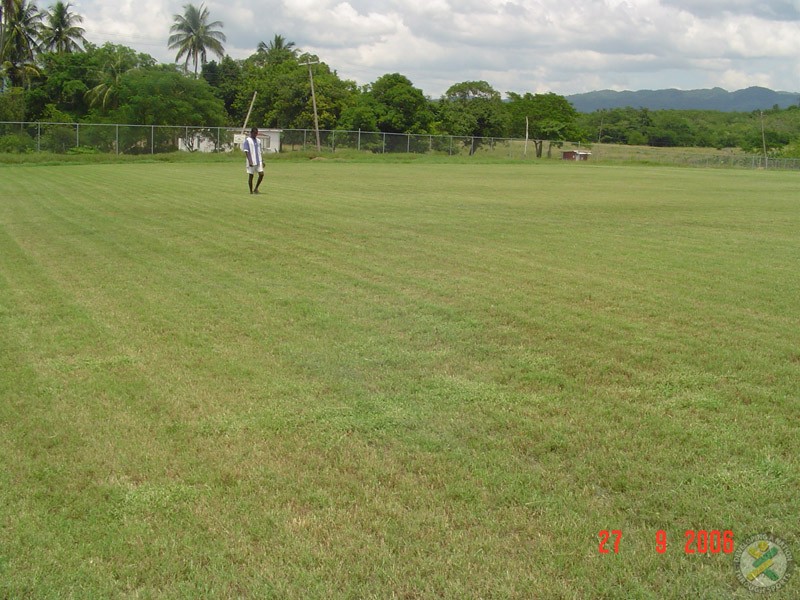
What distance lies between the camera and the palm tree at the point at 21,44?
200 ft

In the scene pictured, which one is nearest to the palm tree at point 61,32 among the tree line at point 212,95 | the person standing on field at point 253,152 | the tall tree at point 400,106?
the tree line at point 212,95

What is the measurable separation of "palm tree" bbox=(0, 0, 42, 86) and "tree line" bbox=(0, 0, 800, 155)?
0.32ft

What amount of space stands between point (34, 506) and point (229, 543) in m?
1.02

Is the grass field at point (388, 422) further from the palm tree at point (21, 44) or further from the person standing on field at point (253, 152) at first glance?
the palm tree at point (21, 44)

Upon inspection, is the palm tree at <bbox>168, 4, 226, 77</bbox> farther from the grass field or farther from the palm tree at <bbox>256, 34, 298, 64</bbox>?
the grass field

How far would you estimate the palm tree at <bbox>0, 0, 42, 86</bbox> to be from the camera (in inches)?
2395

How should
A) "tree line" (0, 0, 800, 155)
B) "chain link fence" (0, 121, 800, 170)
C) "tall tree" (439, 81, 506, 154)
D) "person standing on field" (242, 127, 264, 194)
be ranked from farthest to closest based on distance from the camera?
"tall tree" (439, 81, 506, 154), "tree line" (0, 0, 800, 155), "chain link fence" (0, 121, 800, 170), "person standing on field" (242, 127, 264, 194)

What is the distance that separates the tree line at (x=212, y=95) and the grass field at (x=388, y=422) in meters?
44.5

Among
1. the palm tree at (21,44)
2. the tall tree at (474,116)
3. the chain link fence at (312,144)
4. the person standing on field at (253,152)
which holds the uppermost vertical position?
the palm tree at (21,44)

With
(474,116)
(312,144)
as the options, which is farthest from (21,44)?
(474,116)

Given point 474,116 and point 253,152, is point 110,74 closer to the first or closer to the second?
point 474,116

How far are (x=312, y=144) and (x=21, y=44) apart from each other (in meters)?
31.1

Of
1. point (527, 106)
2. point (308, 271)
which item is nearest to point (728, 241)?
point (308, 271)

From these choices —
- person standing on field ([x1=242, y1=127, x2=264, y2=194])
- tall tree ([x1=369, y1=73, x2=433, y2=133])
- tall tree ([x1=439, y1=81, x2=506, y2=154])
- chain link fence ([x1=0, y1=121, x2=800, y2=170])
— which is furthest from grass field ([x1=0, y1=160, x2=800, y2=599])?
tall tree ([x1=439, y1=81, x2=506, y2=154])
